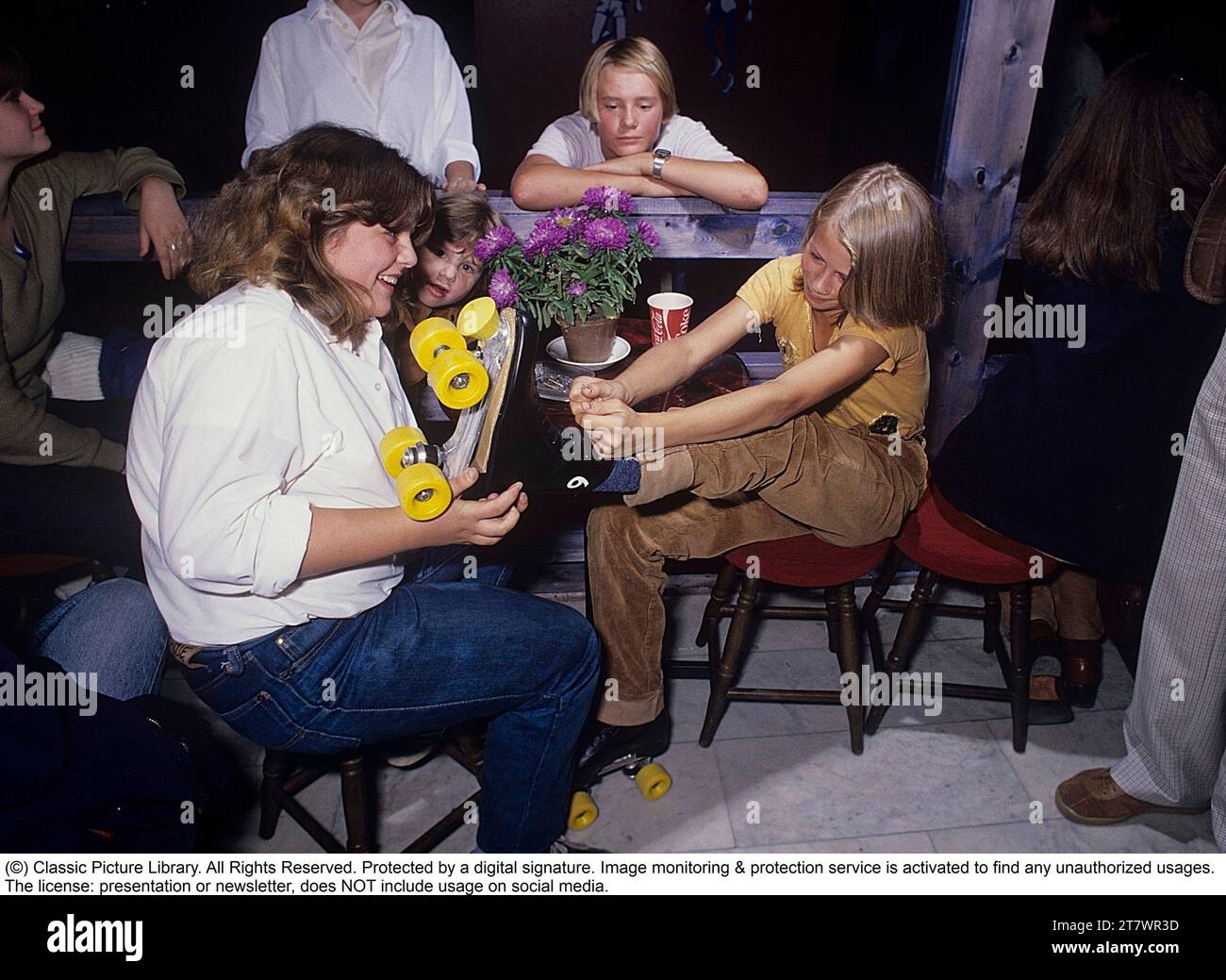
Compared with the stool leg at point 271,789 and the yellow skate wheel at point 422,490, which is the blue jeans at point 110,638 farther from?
the yellow skate wheel at point 422,490

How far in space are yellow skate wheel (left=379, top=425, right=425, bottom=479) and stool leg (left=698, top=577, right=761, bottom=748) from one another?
1.08m

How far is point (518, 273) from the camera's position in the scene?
2.40 meters

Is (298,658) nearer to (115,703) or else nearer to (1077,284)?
(115,703)

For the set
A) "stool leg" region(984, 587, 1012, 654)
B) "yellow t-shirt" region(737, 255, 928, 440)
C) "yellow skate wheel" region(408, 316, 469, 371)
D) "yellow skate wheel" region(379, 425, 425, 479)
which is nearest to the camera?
"yellow skate wheel" region(379, 425, 425, 479)

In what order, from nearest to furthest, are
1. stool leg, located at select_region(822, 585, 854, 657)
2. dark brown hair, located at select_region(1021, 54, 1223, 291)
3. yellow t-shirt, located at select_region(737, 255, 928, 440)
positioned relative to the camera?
dark brown hair, located at select_region(1021, 54, 1223, 291) → yellow t-shirt, located at select_region(737, 255, 928, 440) → stool leg, located at select_region(822, 585, 854, 657)

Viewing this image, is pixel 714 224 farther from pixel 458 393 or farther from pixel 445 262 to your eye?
pixel 458 393

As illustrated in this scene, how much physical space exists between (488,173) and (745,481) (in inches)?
145

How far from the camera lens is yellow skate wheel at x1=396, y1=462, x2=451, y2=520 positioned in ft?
5.47

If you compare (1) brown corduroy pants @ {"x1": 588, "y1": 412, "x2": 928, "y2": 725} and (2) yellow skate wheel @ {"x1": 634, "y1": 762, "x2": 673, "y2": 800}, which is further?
(2) yellow skate wheel @ {"x1": 634, "y1": 762, "x2": 673, "y2": 800}

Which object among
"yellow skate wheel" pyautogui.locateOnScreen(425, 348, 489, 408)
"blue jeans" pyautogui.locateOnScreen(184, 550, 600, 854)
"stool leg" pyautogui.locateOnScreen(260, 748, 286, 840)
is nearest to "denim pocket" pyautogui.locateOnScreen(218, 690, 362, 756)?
"blue jeans" pyautogui.locateOnScreen(184, 550, 600, 854)

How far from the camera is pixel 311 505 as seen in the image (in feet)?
5.41

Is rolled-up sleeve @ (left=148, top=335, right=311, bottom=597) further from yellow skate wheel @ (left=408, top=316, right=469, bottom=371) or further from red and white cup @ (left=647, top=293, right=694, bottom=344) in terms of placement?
red and white cup @ (left=647, top=293, right=694, bottom=344)

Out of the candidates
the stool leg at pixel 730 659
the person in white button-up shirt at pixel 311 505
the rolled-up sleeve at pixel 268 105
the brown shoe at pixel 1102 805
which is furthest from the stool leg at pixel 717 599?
the rolled-up sleeve at pixel 268 105

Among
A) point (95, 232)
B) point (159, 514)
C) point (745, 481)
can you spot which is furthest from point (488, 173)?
point (159, 514)
